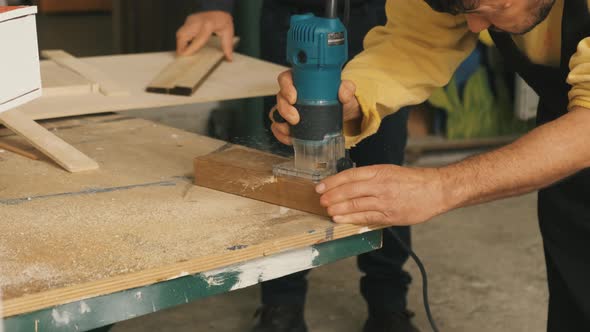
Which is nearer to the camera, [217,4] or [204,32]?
[204,32]

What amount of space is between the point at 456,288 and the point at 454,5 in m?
1.85

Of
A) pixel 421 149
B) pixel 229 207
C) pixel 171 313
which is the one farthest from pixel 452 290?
pixel 229 207

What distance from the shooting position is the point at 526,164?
129 cm

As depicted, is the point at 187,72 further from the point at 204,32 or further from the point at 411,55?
the point at 411,55

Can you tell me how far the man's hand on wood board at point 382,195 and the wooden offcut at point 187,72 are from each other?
0.80 meters

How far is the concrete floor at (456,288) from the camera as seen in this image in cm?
274

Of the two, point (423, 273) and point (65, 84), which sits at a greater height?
point (65, 84)

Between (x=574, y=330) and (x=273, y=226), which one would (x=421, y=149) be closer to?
(x=574, y=330)

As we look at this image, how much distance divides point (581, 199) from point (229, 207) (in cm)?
72

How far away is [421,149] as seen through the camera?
4168 mm

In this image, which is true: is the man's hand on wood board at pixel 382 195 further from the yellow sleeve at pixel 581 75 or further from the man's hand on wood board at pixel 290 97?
the yellow sleeve at pixel 581 75

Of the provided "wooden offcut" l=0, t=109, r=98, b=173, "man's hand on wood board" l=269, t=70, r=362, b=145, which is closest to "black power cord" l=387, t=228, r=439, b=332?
"man's hand on wood board" l=269, t=70, r=362, b=145

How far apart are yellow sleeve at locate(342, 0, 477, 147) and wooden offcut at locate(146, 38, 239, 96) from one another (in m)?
0.53

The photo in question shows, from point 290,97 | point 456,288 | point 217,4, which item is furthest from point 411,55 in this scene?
point 456,288
